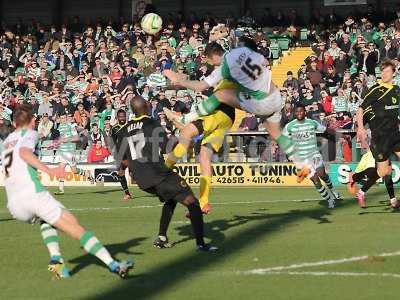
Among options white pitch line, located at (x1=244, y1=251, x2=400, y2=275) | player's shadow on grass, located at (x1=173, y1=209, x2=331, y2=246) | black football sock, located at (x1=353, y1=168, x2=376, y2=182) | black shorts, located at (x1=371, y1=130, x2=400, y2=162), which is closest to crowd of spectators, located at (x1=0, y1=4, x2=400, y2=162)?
black football sock, located at (x1=353, y1=168, x2=376, y2=182)

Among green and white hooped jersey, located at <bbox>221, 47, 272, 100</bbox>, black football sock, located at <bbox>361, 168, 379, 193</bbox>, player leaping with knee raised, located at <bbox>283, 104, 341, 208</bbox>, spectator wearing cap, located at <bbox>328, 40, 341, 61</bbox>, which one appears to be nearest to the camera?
green and white hooped jersey, located at <bbox>221, 47, 272, 100</bbox>

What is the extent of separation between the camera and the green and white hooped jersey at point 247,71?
40.9 feet

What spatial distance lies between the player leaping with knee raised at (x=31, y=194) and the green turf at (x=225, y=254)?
39 centimetres

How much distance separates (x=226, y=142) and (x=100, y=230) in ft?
43.9

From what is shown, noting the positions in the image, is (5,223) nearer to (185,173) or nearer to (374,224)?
(374,224)

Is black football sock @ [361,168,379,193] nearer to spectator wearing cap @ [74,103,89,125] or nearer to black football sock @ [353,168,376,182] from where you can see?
black football sock @ [353,168,376,182]

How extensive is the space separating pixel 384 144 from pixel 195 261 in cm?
592

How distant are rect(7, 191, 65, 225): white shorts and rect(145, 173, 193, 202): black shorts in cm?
245

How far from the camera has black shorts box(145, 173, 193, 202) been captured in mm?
11891

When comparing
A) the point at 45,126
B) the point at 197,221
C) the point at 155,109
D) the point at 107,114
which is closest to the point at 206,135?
the point at 197,221

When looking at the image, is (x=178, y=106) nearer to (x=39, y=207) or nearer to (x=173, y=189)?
(x=173, y=189)

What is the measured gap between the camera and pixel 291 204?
18578 mm

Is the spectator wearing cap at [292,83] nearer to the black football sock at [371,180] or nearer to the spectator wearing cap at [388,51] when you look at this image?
the spectator wearing cap at [388,51]

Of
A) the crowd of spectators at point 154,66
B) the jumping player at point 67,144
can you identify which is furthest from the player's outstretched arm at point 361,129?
the jumping player at point 67,144
